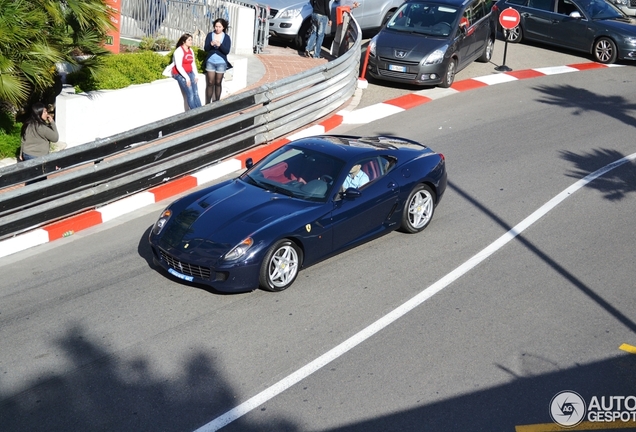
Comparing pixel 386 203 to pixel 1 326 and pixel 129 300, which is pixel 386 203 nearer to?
pixel 129 300

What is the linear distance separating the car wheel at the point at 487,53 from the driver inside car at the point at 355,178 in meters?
11.0

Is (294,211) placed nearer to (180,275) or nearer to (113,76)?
(180,275)

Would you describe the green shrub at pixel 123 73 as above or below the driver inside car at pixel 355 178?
above

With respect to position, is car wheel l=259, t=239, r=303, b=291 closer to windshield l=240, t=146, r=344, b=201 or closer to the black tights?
windshield l=240, t=146, r=344, b=201

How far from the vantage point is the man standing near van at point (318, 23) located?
18.4 meters

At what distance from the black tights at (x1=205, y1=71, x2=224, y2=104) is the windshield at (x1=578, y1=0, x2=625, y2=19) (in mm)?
10761

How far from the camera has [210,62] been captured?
14.6m

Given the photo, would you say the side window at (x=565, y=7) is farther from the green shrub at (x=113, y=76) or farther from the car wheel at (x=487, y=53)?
the green shrub at (x=113, y=76)

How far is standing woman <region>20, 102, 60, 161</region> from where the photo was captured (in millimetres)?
10773

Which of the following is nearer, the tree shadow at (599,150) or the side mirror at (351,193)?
the side mirror at (351,193)

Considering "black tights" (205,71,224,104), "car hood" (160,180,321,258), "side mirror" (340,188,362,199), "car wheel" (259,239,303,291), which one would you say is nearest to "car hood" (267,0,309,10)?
"black tights" (205,71,224,104)

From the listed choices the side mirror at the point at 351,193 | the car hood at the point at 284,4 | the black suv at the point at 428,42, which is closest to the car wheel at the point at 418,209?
the side mirror at the point at 351,193

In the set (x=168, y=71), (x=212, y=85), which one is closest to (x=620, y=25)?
(x=212, y=85)

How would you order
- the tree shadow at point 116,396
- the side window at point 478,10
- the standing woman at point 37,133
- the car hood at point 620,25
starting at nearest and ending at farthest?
the tree shadow at point 116,396, the standing woman at point 37,133, the side window at point 478,10, the car hood at point 620,25
